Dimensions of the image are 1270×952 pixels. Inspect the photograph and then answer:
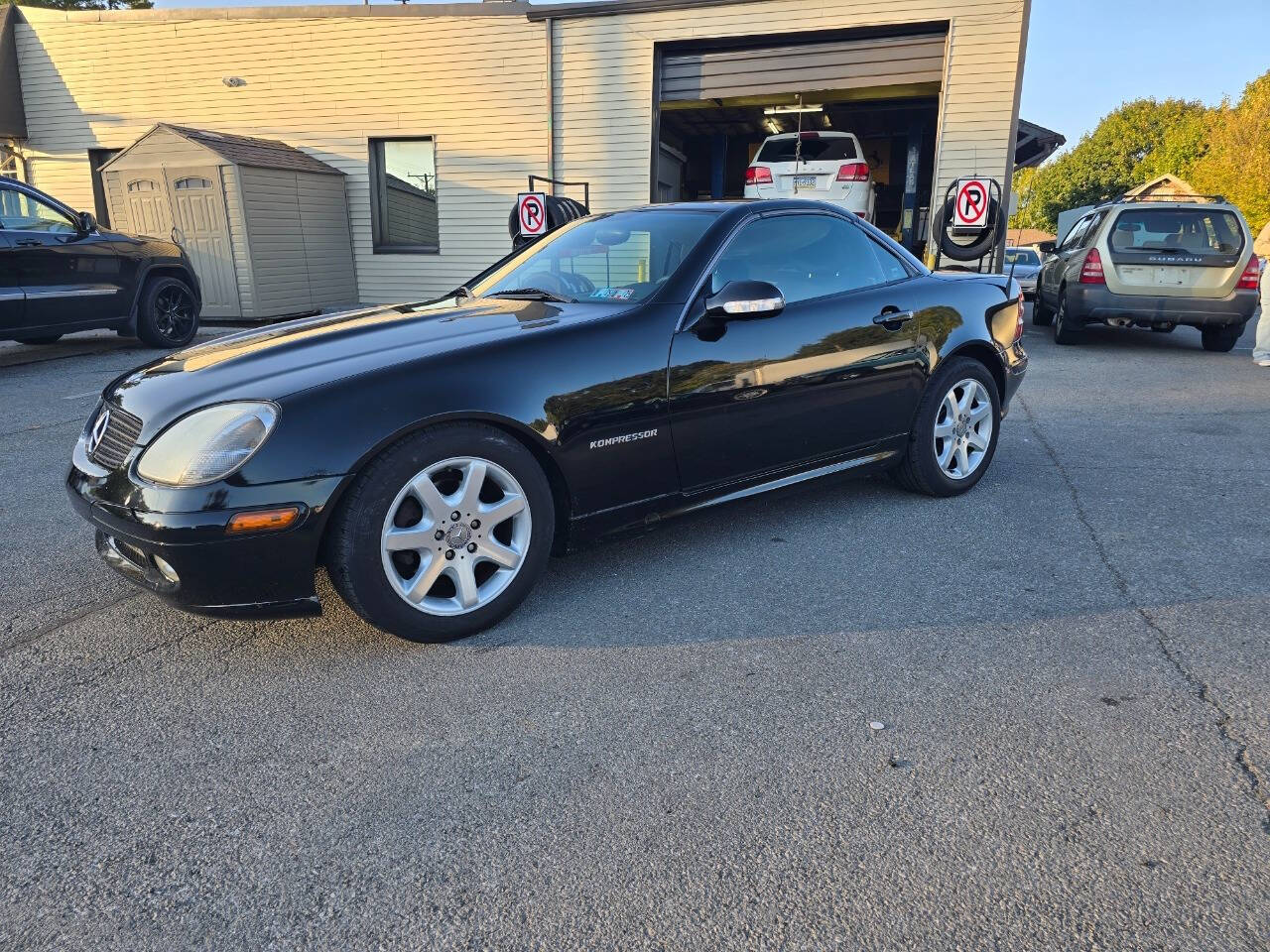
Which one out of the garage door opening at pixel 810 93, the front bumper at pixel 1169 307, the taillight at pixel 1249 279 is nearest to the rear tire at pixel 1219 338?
the front bumper at pixel 1169 307

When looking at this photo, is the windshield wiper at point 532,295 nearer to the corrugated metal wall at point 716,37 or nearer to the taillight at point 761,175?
the taillight at point 761,175

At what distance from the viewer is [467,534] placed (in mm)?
2840

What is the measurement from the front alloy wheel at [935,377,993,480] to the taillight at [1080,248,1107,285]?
6.39 metres

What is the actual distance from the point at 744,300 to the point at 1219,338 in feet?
30.7

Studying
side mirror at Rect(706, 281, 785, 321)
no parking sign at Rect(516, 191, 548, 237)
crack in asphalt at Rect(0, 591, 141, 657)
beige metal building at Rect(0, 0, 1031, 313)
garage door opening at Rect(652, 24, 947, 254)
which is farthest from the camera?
garage door opening at Rect(652, 24, 947, 254)

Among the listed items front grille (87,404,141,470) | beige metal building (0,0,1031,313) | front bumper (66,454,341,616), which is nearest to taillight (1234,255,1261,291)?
beige metal building (0,0,1031,313)

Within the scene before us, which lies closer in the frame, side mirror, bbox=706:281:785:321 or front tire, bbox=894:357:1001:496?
side mirror, bbox=706:281:785:321

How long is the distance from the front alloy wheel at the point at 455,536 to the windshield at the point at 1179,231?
9.26 metres

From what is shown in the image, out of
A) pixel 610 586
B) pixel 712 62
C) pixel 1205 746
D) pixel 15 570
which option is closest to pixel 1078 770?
pixel 1205 746

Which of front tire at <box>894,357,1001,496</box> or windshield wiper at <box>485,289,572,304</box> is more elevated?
windshield wiper at <box>485,289,572,304</box>

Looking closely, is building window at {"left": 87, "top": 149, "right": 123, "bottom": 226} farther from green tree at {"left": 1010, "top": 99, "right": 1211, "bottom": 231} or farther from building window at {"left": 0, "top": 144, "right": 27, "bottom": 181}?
green tree at {"left": 1010, "top": 99, "right": 1211, "bottom": 231}

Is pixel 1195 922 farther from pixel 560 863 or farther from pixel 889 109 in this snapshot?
pixel 889 109

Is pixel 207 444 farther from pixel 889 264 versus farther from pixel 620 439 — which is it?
pixel 889 264

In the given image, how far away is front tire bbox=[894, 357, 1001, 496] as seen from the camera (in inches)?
168
